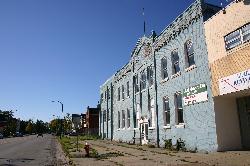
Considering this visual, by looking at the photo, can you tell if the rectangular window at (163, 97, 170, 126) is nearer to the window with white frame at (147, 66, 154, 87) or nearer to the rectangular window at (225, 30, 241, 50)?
the window with white frame at (147, 66, 154, 87)

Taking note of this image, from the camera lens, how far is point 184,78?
20.1m

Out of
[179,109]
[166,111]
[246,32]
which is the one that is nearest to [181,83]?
Result: [179,109]

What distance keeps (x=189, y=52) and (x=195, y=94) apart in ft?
10.4

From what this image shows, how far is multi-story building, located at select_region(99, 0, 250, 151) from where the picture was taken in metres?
16.9

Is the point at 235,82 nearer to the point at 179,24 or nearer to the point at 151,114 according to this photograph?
the point at 179,24

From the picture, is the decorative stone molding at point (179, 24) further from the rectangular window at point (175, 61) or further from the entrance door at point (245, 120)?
the entrance door at point (245, 120)

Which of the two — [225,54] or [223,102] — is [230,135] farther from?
[225,54]

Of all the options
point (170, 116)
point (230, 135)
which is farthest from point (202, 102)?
point (170, 116)

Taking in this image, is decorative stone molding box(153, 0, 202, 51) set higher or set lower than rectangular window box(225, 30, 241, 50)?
higher

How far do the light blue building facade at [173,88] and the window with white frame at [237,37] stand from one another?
1.86 m

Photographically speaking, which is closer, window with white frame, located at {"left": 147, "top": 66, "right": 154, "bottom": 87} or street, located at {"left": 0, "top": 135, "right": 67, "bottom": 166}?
street, located at {"left": 0, "top": 135, "right": 67, "bottom": 166}

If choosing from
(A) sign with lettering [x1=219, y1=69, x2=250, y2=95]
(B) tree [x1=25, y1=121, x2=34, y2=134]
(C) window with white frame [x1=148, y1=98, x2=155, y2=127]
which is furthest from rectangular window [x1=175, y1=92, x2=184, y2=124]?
(B) tree [x1=25, y1=121, x2=34, y2=134]

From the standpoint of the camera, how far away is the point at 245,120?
1669cm

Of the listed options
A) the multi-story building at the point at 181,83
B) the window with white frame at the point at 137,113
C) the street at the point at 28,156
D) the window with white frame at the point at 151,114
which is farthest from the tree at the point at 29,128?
the window with white frame at the point at 151,114
